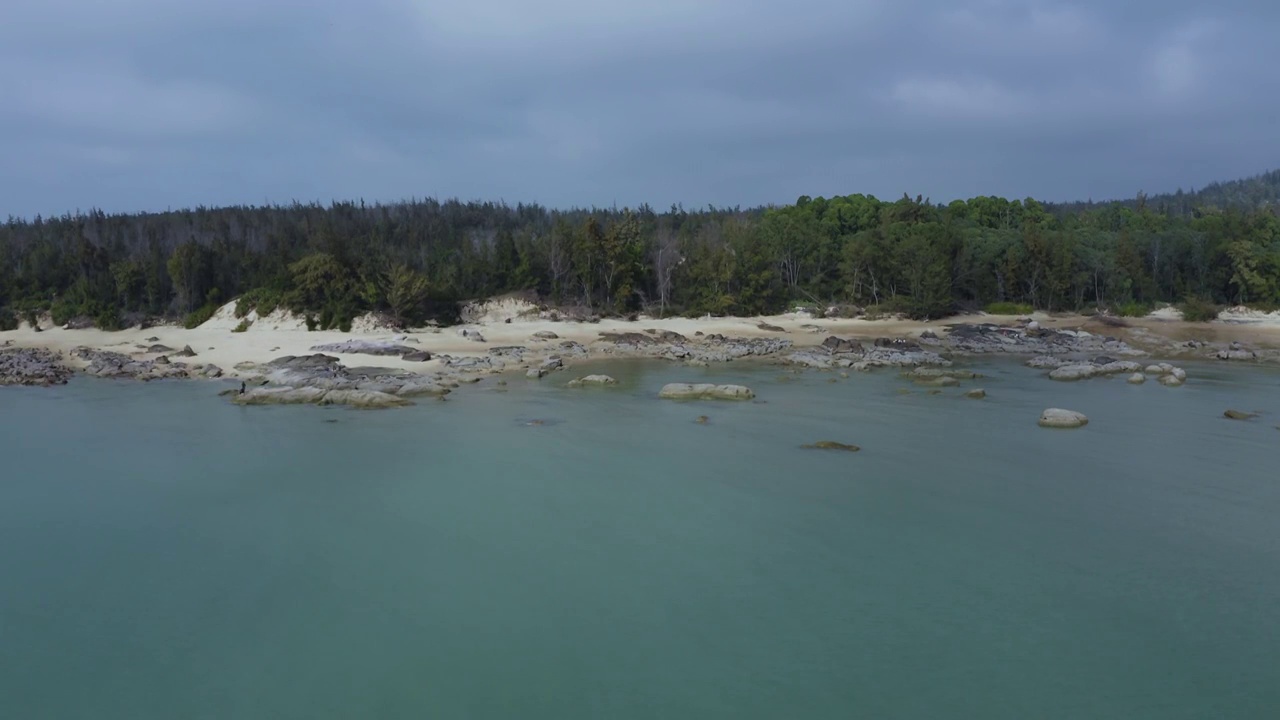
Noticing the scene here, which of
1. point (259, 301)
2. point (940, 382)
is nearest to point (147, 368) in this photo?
point (259, 301)

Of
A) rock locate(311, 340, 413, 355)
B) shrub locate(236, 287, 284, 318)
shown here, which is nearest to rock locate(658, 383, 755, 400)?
rock locate(311, 340, 413, 355)

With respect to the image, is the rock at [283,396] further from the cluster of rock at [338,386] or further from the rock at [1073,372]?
the rock at [1073,372]

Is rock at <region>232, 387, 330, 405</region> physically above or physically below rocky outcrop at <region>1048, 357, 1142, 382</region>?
above

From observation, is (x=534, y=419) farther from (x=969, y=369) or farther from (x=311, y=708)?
(x=969, y=369)

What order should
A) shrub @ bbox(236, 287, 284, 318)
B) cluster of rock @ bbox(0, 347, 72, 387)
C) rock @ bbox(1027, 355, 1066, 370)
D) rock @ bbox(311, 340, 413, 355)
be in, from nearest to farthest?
cluster of rock @ bbox(0, 347, 72, 387)
rock @ bbox(1027, 355, 1066, 370)
rock @ bbox(311, 340, 413, 355)
shrub @ bbox(236, 287, 284, 318)

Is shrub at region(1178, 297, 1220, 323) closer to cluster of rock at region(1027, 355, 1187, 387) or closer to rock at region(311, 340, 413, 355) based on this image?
cluster of rock at region(1027, 355, 1187, 387)

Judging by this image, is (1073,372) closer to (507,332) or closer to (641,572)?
(641,572)
